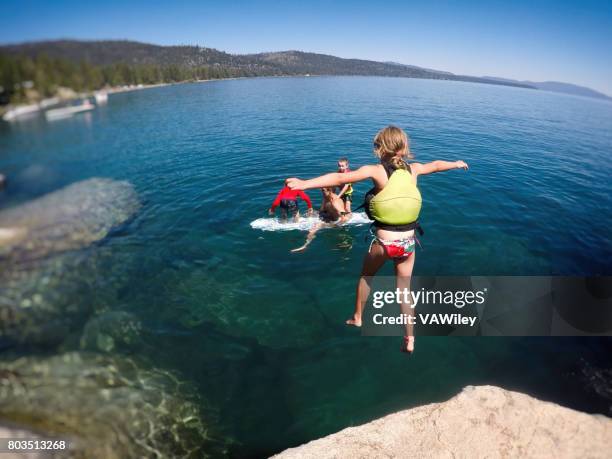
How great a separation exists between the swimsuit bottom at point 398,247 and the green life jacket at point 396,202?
20 cm

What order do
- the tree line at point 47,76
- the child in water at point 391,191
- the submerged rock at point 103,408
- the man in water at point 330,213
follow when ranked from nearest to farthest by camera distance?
the tree line at point 47,76 < the child in water at point 391,191 < the submerged rock at point 103,408 < the man in water at point 330,213

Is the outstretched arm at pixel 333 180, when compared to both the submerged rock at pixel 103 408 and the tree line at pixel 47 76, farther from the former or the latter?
the submerged rock at pixel 103 408

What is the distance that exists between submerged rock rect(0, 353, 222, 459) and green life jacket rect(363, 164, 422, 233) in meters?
4.38

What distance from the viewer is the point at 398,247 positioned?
4359 mm

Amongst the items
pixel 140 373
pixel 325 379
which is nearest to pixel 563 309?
pixel 325 379

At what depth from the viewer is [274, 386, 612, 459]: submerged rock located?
3863 millimetres

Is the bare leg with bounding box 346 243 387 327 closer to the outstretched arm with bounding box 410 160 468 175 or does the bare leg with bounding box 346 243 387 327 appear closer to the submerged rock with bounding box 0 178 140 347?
the outstretched arm with bounding box 410 160 468 175

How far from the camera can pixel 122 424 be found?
456 centimetres

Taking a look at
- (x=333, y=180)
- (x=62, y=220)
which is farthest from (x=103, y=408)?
(x=333, y=180)

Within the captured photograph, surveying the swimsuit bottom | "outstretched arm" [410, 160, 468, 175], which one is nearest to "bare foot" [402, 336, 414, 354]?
the swimsuit bottom

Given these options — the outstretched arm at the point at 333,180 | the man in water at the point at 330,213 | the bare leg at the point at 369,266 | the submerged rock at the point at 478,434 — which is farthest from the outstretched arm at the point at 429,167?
the man in water at the point at 330,213

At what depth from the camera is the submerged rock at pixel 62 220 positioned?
384cm

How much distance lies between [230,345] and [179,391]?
1.22m

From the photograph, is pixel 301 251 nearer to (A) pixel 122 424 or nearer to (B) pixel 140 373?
(B) pixel 140 373
